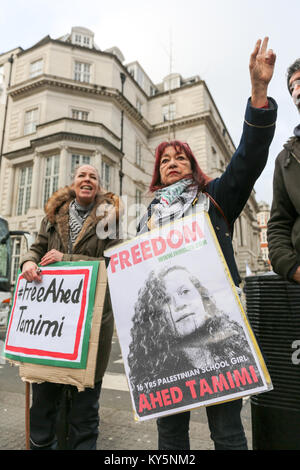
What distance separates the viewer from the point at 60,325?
1.99 metres

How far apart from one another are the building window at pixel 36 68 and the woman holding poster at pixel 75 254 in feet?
73.8

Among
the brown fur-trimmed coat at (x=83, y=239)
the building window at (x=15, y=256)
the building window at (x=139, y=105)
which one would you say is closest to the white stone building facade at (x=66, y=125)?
the building window at (x=15, y=256)

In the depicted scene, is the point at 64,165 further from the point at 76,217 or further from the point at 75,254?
the point at 75,254

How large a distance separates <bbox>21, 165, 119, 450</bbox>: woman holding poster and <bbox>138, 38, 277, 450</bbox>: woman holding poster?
0.45 metres

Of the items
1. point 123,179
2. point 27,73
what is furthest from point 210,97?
point 27,73

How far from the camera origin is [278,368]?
1927 millimetres

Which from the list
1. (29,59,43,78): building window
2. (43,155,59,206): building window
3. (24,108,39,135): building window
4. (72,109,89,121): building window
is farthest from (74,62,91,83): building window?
(43,155,59,206): building window

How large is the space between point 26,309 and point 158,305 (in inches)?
43.3

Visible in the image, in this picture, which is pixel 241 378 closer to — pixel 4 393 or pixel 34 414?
pixel 34 414

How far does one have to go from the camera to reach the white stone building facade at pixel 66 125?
18422mm

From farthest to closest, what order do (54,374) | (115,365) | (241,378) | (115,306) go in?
(115,365), (54,374), (115,306), (241,378)

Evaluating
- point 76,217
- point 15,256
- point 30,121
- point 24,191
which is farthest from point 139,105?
point 76,217

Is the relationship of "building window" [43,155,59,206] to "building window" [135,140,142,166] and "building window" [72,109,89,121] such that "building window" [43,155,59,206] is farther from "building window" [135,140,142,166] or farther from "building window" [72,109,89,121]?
"building window" [135,140,142,166]

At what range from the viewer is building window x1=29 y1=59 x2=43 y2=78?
68.8 feet
